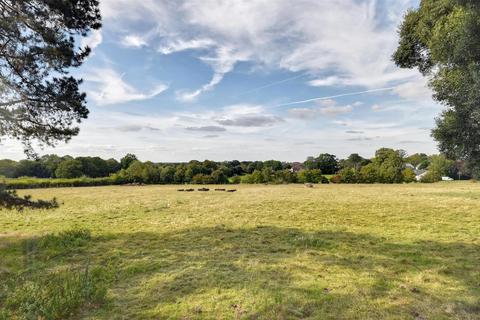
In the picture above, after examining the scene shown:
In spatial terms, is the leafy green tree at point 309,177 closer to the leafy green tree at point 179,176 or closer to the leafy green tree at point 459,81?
the leafy green tree at point 179,176

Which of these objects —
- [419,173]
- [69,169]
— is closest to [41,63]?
[69,169]

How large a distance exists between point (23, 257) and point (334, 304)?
10.2 meters

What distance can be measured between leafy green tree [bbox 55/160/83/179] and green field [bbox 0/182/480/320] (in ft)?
155

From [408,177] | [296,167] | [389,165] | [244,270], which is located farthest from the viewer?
[296,167]

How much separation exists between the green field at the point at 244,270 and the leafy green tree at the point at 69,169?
47.2 metres

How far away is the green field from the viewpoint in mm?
6000

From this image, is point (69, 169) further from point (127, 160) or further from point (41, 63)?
point (41, 63)

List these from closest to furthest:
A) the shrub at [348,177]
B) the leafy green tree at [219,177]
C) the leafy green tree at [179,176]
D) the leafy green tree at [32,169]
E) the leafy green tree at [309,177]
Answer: the leafy green tree at [32,169] < the shrub at [348,177] < the leafy green tree at [309,177] < the leafy green tree at [219,177] < the leafy green tree at [179,176]

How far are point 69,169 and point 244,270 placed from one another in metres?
61.9

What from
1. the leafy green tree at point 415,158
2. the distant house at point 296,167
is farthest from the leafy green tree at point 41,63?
the leafy green tree at point 415,158

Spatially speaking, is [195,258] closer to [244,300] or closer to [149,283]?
[149,283]

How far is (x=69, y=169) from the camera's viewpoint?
5903 cm

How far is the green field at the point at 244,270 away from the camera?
6.00 meters

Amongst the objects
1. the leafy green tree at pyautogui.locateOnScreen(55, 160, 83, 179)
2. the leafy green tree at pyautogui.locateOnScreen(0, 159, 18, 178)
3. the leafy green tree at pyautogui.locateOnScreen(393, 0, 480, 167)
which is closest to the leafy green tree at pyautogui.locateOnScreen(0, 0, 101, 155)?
the leafy green tree at pyautogui.locateOnScreen(0, 159, 18, 178)
